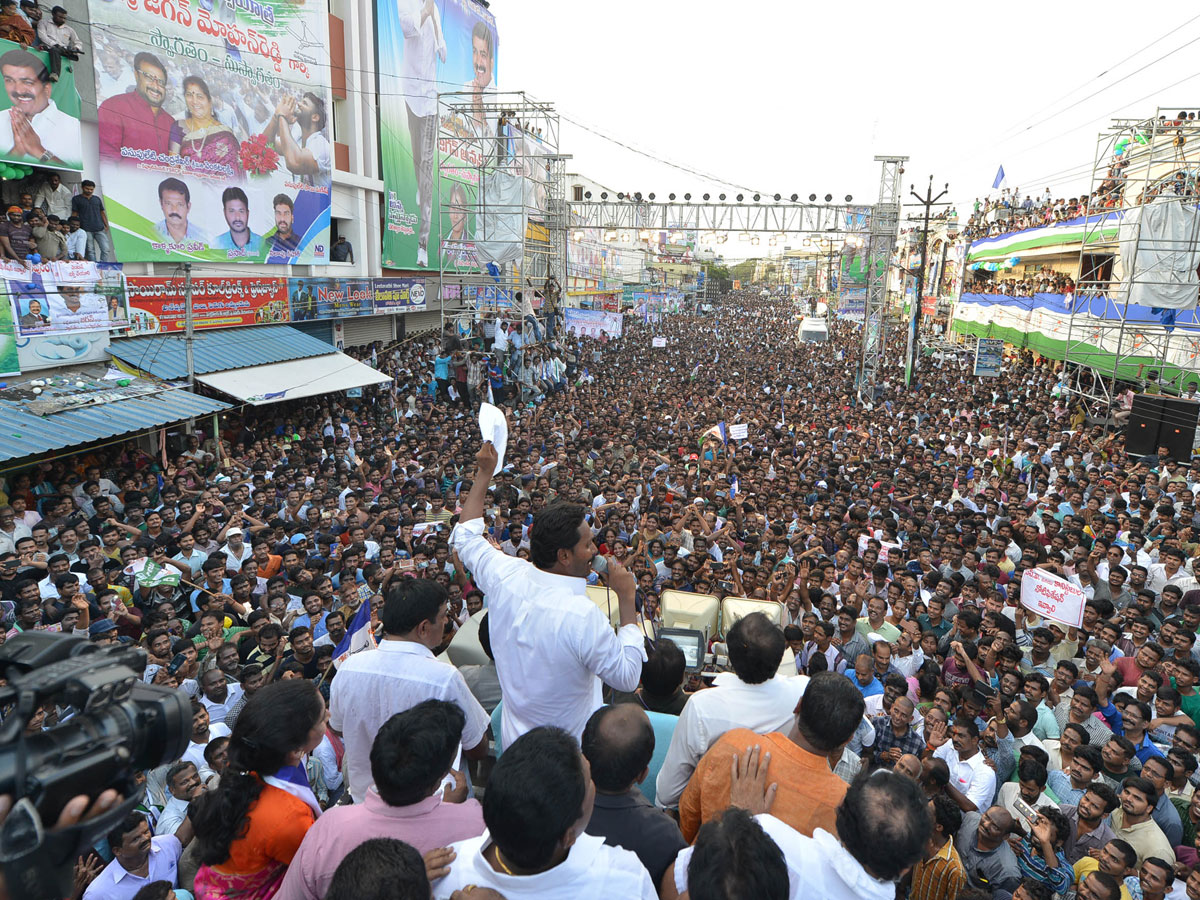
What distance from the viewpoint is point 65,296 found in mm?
10922

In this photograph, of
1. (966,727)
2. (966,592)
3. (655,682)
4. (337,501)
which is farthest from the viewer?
(337,501)

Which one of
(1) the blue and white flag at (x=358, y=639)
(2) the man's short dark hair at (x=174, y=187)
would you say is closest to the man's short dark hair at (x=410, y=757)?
(1) the blue and white flag at (x=358, y=639)

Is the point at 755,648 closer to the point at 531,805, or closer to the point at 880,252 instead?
the point at 531,805

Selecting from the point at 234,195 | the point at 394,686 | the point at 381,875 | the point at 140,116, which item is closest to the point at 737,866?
the point at 381,875

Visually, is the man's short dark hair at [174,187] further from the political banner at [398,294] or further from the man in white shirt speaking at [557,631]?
the man in white shirt speaking at [557,631]

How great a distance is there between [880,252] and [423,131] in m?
15.9

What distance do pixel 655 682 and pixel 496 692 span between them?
73cm

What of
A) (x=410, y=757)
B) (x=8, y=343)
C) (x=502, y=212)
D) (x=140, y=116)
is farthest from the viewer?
(x=502, y=212)

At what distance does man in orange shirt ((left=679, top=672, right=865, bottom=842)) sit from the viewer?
216 cm

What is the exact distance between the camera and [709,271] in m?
107

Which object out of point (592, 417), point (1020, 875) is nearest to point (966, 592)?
point (1020, 875)

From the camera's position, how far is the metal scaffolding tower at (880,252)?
21.3 meters

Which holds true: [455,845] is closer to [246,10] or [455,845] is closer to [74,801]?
[74,801]

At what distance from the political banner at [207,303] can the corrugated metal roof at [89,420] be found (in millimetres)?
2032
